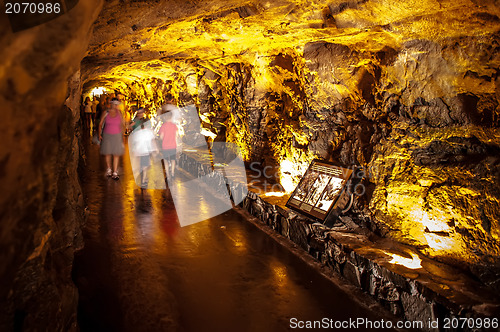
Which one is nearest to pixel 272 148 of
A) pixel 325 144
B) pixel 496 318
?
pixel 325 144

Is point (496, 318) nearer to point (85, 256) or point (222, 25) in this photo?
point (85, 256)

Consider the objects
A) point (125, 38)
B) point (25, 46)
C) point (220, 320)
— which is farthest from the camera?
point (125, 38)

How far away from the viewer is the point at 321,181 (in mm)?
5000

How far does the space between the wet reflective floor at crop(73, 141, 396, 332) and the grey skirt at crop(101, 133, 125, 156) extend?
2.12 metres

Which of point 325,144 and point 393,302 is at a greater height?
point 325,144

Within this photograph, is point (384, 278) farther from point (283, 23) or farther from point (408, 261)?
point (283, 23)

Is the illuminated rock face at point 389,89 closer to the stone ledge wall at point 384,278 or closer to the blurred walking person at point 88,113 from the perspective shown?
the stone ledge wall at point 384,278

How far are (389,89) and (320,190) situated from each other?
1.70m

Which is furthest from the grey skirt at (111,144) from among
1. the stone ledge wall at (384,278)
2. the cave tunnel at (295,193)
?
the stone ledge wall at (384,278)

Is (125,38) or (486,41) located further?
(125,38)

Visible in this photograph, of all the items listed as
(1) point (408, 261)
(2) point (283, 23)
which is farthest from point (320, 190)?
(2) point (283, 23)

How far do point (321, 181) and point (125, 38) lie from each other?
3861mm

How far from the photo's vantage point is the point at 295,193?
527 cm

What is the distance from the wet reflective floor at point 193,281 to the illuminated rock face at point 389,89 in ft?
4.57
